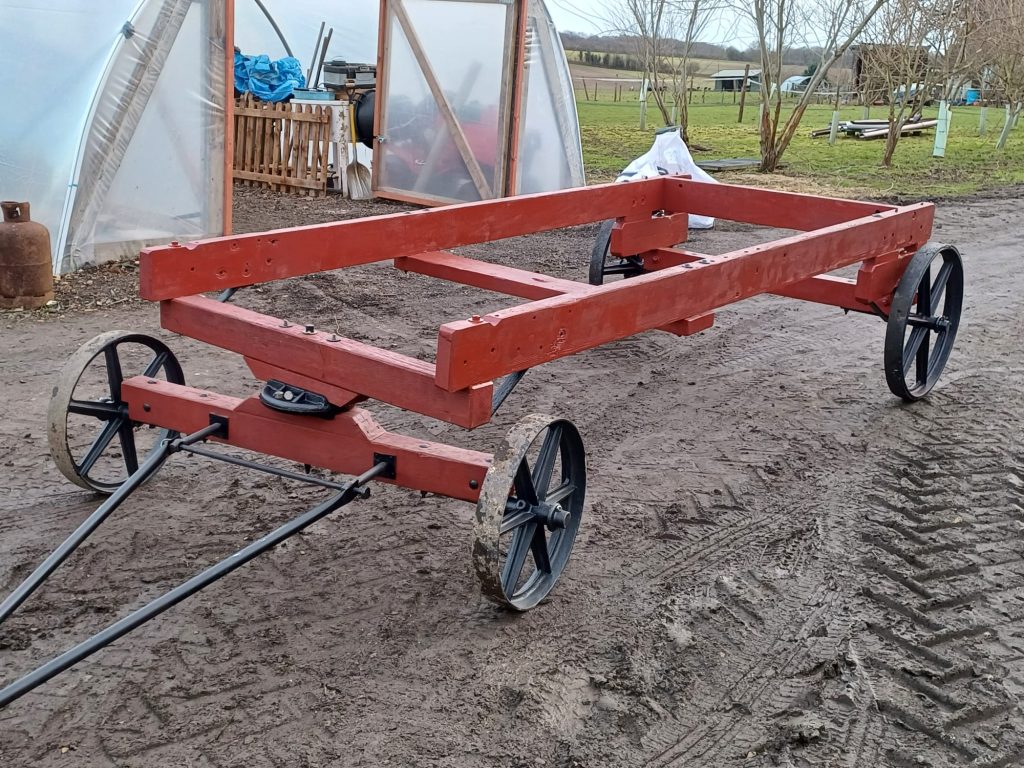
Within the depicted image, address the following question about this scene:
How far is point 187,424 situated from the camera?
3785 millimetres

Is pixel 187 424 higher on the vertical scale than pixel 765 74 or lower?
lower

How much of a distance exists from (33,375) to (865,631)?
178 inches

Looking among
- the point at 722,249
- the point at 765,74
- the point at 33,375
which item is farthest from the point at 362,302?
the point at 765,74

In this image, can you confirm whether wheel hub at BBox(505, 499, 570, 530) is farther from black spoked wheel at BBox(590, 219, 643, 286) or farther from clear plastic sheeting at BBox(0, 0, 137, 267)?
clear plastic sheeting at BBox(0, 0, 137, 267)

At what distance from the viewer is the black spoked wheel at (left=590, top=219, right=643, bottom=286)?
263 inches

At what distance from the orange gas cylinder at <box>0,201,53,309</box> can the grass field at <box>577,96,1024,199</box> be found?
817cm

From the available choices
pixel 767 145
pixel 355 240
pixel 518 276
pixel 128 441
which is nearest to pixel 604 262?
pixel 518 276

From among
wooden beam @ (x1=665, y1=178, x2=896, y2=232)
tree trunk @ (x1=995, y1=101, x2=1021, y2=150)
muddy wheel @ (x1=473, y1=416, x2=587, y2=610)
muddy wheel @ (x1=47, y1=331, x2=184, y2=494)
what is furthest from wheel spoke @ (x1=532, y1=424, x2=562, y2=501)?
tree trunk @ (x1=995, y1=101, x2=1021, y2=150)

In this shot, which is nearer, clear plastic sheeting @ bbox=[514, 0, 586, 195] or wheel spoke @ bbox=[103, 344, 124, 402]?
wheel spoke @ bbox=[103, 344, 124, 402]

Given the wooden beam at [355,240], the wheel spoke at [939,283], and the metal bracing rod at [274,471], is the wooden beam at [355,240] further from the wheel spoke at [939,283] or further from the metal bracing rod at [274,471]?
the wheel spoke at [939,283]

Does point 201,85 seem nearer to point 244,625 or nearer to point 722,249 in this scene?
point 722,249

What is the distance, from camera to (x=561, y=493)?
3703 mm

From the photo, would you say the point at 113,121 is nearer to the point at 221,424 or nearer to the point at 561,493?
the point at 221,424

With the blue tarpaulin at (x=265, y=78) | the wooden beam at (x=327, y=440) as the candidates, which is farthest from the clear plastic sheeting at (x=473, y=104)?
the wooden beam at (x=327, y=440)
